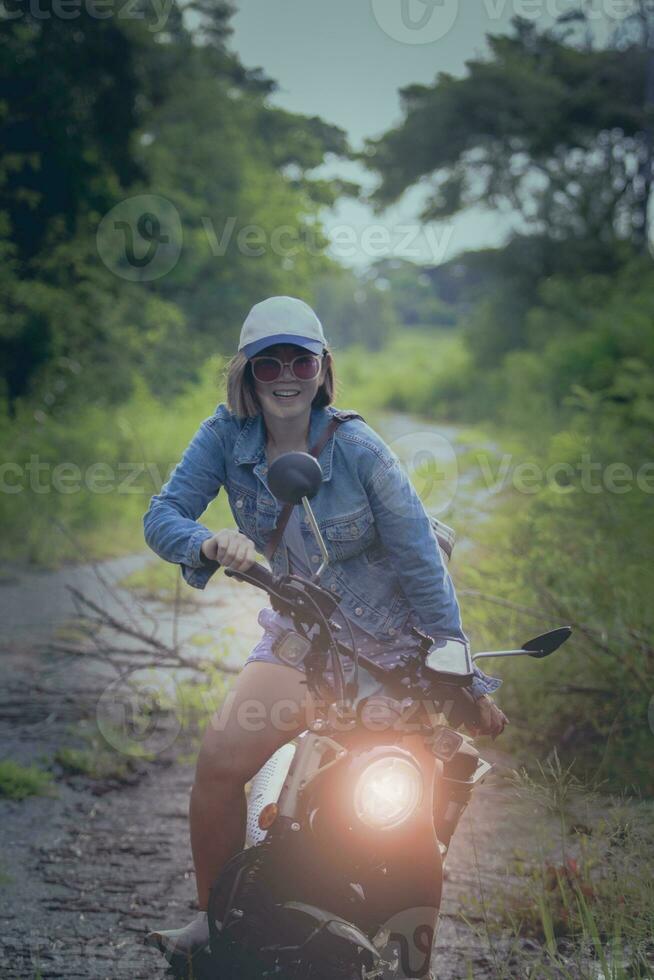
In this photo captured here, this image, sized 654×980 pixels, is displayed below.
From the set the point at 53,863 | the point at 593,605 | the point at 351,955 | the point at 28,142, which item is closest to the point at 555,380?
the point at 28,142

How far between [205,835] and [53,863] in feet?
4.87

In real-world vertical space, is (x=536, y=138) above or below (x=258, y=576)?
above

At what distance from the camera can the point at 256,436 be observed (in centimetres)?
303

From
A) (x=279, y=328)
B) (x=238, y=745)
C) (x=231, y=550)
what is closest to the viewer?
(x=231, y=550)

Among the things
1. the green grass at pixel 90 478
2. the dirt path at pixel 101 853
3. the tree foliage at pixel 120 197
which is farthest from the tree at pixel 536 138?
the dirt path at pixel 101 853

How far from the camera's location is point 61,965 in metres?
3.35

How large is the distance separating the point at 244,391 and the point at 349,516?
461 millimetres

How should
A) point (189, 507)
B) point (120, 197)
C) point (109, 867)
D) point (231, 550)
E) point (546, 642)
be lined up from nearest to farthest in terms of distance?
point (231, 550) < point (546, 642) < point (189, 507) < point (109, 867) < point (120, 197)

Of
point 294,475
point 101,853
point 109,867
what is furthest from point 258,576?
point 101,853

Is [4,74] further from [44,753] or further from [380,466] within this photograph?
[380,466]

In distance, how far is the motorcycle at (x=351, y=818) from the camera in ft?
8.06

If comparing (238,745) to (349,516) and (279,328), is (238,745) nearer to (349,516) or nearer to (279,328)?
(349,516)

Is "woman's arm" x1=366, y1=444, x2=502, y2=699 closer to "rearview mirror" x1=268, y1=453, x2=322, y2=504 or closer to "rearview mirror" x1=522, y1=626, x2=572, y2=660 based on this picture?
"rearview mirror" x1=522, y1=626, x2=572, y2=660

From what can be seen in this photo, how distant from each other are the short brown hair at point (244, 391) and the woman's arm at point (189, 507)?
0.33 feet
